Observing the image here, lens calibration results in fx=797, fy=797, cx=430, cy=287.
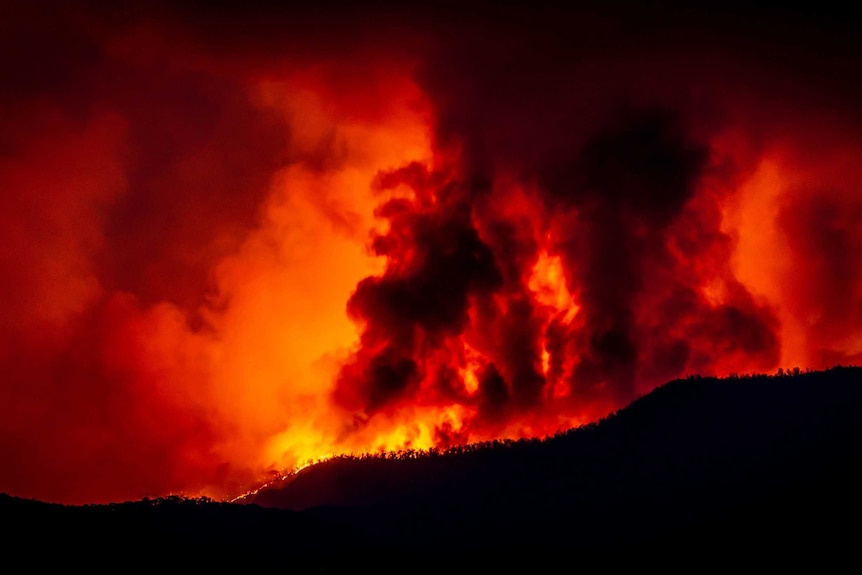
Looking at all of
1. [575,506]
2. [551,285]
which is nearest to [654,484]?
[575,506]

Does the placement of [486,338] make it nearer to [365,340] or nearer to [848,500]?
[365,340]

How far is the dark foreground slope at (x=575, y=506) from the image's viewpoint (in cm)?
2452

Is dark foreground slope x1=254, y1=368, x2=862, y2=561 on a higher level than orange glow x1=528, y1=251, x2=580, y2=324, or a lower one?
lower

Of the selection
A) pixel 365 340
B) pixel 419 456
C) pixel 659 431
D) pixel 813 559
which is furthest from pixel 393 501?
pixel 365 340

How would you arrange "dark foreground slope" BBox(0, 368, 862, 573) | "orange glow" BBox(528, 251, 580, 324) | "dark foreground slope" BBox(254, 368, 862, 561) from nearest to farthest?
1. "dark foreground slope" BBox(0, 368, 862, 573)
2. "dark foreground slope" BBox(254, 368, 862, 561)
3. "orange glow" BBox(528, 251, 580, 324)

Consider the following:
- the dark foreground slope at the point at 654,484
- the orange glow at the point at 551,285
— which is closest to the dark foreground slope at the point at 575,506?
the dark foreground slope at the point at 654,484

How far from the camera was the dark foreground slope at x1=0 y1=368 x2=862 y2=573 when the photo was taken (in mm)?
24516

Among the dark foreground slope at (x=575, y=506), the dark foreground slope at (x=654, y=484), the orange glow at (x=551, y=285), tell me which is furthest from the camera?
the orange glow at (x=551, y=285)

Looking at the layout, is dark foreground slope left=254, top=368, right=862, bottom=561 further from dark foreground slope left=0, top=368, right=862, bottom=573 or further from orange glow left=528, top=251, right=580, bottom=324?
orange glow left=528, top=251, right=580, bottom=324

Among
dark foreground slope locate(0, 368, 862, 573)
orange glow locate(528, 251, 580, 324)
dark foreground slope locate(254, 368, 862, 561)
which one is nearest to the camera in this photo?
dark foreground slope locate(0, 368, 862, 573)

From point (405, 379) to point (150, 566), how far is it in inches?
1557

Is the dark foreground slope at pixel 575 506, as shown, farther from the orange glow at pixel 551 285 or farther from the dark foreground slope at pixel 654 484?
the orange glow at pixel 551 285

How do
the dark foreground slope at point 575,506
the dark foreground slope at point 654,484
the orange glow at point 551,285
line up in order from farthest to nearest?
the orange glow at point 551,285
the dark foreground slope at point 654,484
the dark foreground slope at point 575,506

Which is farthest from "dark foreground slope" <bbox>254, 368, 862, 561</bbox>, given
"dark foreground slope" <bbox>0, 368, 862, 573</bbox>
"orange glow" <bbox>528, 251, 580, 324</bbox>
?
"orange glow" <bbox>528, 251, 580, 324</bbox>
